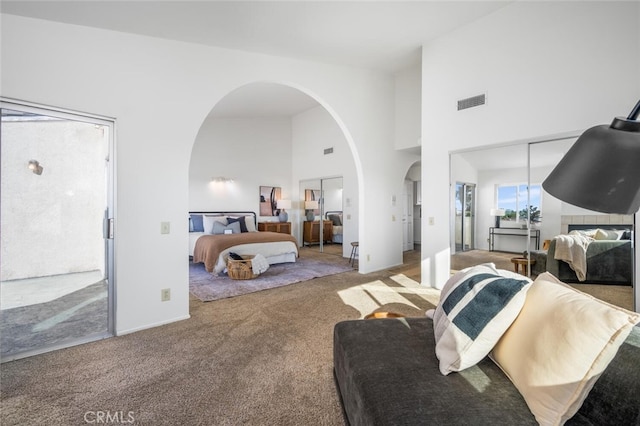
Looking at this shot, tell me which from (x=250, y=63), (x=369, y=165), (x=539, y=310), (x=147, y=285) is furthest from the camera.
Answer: (x=369, y=165)

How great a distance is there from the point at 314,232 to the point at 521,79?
20.8ft

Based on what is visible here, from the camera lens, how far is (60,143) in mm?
2820

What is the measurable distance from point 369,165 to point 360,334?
156 inches

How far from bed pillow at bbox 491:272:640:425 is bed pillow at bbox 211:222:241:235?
6284 millimetres

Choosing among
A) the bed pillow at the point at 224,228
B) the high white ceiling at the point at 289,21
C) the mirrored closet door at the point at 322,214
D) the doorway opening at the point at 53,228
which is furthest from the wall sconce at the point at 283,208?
the doorway opening at the point at 53,228

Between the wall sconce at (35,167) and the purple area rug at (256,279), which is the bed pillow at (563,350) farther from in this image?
the wall sconce at (35,167)

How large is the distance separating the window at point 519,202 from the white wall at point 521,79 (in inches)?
24.3

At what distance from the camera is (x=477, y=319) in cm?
137

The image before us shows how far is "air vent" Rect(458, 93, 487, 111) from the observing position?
3799mm

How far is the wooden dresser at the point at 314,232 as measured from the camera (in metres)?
8.70

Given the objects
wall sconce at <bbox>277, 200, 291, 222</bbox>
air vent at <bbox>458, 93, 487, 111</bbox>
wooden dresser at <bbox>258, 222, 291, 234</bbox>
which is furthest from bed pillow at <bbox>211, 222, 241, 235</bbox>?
air vent at <bbox>458, 93, 487, 111</bbox>

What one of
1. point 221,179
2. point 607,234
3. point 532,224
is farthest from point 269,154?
point 607,234

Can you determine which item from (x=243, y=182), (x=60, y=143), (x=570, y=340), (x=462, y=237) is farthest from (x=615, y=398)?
(x=243, y=182)

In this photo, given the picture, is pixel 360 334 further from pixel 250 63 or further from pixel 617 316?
pixel 250 63
